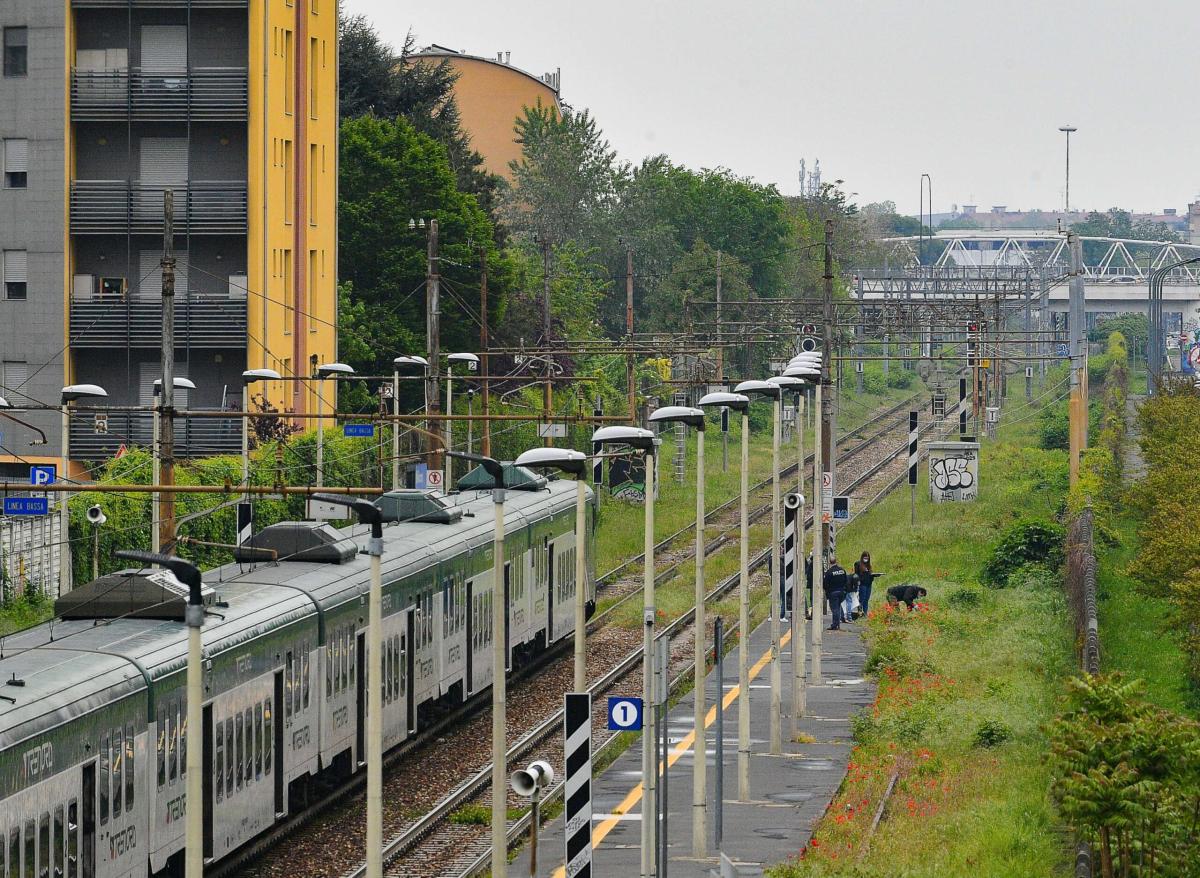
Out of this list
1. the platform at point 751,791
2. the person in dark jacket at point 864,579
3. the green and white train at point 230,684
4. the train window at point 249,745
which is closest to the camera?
the green and white train at point 230,684

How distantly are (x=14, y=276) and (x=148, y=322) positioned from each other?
12.3 feet

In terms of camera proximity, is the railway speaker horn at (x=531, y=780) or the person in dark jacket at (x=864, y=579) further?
the person in dark jacket at (x=864, y=579)

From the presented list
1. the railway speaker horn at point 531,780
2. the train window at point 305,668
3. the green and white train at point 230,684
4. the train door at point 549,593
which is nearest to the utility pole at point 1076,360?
the train door at point 549,593

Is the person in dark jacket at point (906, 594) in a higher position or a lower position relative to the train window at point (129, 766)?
lower

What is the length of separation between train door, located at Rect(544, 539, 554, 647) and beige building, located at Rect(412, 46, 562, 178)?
2972 inches

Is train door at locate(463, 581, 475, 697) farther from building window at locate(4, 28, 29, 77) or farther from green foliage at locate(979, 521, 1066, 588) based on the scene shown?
building window at locate(4, 28, 29, 77)

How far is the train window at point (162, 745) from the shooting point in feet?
63.9

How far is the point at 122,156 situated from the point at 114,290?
12.1 feet

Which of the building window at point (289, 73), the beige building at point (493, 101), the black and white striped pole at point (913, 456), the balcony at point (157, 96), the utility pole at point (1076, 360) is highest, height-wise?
the beige building at point (493, 101)

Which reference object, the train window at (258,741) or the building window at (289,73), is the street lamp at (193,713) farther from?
the building window at (289,73)

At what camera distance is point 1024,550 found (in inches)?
1950

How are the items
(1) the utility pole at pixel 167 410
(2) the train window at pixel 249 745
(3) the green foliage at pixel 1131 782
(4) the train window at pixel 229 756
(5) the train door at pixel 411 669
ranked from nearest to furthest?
(3) the green foliage at pixel 1131 782 → (4) the train window at pixel 229 756 → (2) the train window at pixel 249 745 → (5) the train door at pixel 411 669 → (1) the utility pole at pixel 167 410

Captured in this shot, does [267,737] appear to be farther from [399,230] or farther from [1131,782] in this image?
[399,230]

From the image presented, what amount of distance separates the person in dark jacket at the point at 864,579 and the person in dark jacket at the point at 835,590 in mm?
525
